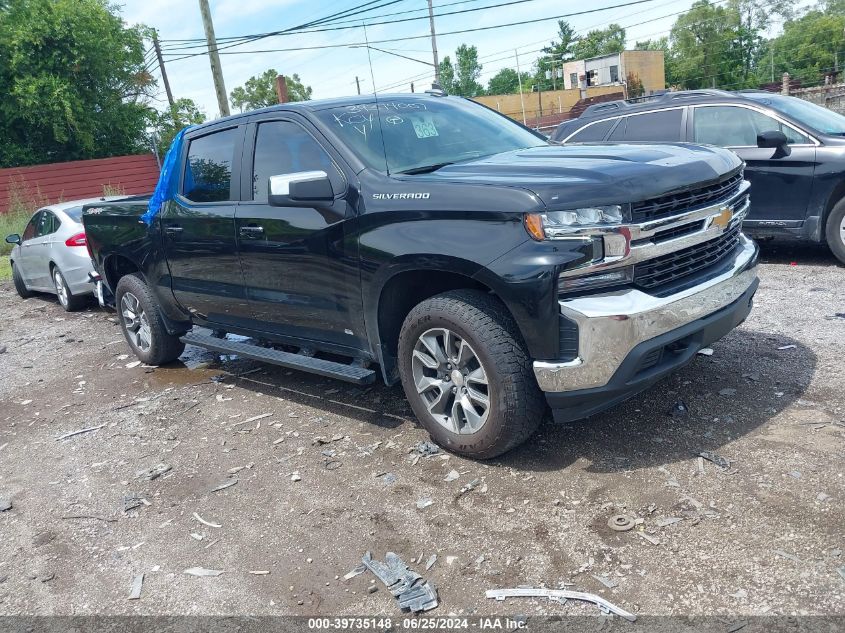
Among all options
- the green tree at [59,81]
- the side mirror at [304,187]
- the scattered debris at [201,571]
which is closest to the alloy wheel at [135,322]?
the side mirror at [304,187]

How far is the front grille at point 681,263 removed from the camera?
136 inches

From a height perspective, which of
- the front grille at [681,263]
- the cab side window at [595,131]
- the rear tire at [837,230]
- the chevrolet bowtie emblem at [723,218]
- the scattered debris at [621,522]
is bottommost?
the scattered debris at [621,522]

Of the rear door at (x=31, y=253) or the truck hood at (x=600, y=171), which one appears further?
the rear door at (x=31, y=253)

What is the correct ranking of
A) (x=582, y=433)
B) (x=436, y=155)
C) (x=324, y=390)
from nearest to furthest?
(x=582, y=433)
(x=436, y=155)
(x=324, y=390)

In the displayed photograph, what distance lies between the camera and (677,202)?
11.7 ft

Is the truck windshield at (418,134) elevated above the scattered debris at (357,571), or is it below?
above

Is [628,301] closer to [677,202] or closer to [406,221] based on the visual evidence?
[677,202]

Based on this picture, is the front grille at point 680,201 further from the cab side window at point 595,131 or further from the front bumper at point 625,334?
the cab side window at point 595,131

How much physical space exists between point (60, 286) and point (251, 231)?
22.1 feet

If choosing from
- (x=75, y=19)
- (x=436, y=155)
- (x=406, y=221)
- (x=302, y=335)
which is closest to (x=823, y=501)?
(x=406, y=221)

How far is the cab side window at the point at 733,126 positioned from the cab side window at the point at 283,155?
5.18 metres

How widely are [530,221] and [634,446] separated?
1.45m

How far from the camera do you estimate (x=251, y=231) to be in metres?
4.83

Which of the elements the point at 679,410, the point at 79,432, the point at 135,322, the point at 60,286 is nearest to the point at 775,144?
the point at 679,410
